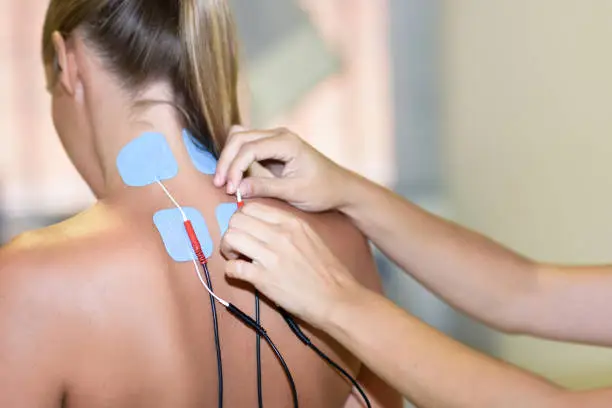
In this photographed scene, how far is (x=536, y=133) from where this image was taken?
2221 mm

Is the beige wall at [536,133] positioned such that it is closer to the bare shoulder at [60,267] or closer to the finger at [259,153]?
the finger at [259,153]

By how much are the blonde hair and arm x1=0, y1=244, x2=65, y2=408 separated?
34 centimetres

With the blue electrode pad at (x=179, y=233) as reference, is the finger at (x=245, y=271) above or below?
below

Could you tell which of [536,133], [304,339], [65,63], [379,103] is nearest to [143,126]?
[65,63]

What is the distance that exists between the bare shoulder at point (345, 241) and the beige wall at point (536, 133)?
A: 2.78ft

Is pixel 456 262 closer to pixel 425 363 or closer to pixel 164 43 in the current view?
pixel 425 363

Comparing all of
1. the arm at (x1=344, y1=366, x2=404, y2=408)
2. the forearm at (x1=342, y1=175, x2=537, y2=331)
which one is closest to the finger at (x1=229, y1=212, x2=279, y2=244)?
the forearm at (x1=342, y1=175, x2=537, y2=331)

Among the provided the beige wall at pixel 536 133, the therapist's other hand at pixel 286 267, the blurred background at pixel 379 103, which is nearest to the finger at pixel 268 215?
the therapist's other hand at pixel 286 267

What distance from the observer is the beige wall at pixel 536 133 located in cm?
191

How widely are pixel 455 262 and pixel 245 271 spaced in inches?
18.9

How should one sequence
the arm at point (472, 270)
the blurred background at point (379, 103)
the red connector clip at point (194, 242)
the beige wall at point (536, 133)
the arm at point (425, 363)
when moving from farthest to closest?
the blurred background at point (379, 103), the beige wall at point (536, 133), the arm at point (472, 270), the red connector clip at point (194, 242), the arm at point (425, 363)

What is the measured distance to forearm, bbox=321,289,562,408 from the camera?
36.7 inches

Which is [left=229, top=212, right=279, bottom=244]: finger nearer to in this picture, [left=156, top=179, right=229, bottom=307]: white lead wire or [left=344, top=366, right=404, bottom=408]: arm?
[left=156, top=179, right=229, bottom=307]: white lead wire

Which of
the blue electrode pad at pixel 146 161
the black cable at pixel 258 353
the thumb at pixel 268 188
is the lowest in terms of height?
the black cable at pixel 258 353
